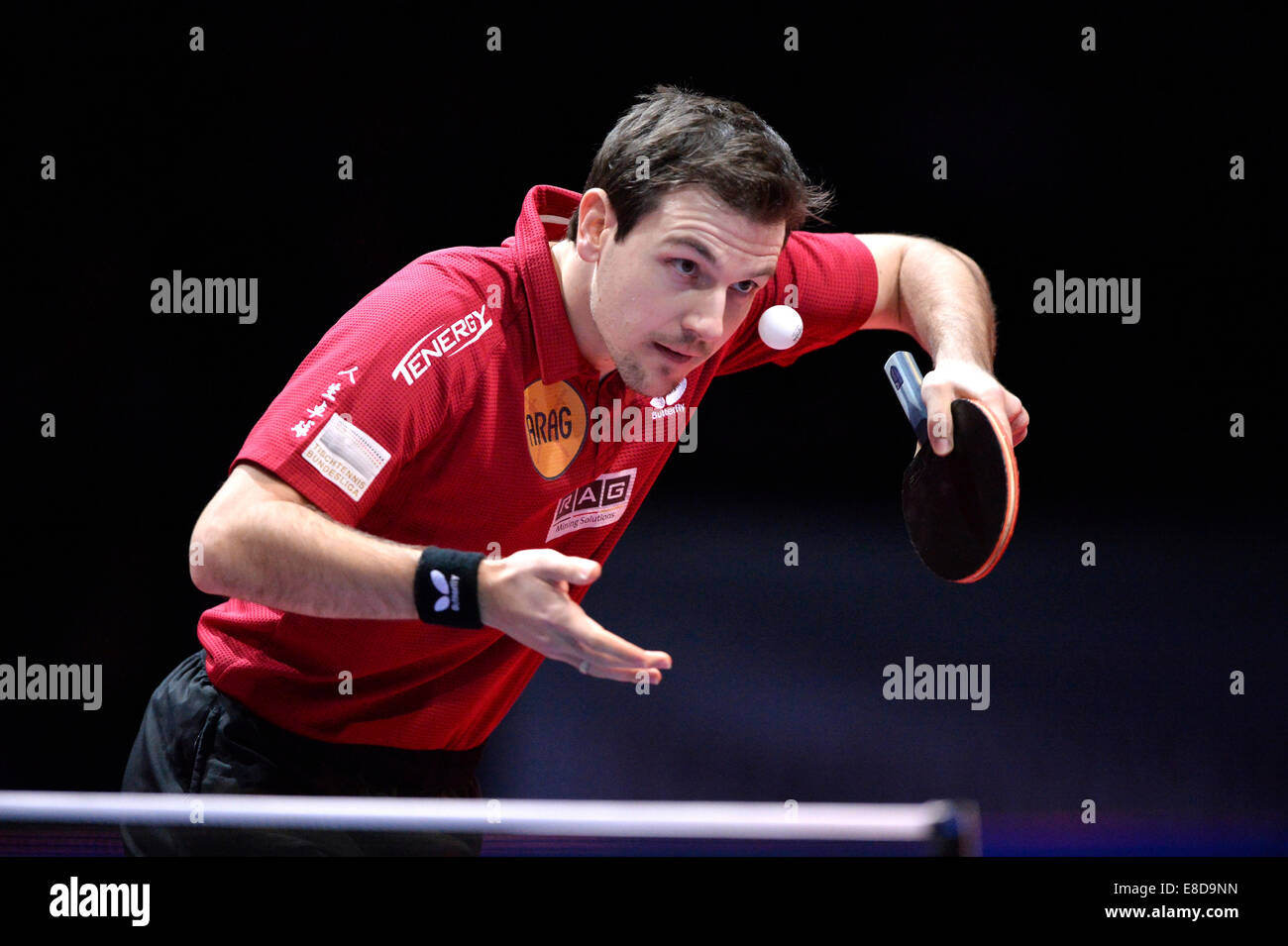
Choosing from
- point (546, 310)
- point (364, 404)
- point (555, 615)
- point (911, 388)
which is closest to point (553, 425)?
point (546, 310)

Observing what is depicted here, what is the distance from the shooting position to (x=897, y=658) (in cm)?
497

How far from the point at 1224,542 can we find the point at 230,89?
424cm

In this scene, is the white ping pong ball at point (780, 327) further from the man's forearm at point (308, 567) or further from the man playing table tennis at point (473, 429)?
the man's forearm at point (308, 567)

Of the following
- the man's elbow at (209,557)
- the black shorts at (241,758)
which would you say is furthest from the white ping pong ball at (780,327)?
the man's elbow at (209,557)

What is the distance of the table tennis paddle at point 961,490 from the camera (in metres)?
2.05

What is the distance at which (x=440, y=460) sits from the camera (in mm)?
2078

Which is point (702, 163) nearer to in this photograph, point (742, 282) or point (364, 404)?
point (742, 282)

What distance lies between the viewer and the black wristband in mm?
1600

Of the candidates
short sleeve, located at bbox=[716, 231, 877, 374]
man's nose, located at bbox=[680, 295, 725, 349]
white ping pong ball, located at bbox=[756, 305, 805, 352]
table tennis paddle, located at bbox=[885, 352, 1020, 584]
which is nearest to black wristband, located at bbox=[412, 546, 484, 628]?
man's nose, located at bbox=[680, 295, 725, 349]

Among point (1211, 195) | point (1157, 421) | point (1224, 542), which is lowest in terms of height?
point (1224, 542)

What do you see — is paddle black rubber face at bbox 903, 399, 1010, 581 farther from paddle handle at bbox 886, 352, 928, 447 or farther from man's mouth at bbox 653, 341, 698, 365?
man's mouth at bbox 653, 341, 698, 365

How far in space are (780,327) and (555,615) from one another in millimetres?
1057
